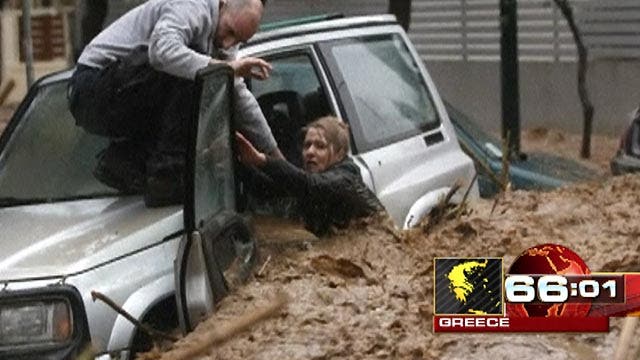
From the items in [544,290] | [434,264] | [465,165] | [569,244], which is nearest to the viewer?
[544,290]

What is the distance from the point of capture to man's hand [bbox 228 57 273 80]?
7.61m

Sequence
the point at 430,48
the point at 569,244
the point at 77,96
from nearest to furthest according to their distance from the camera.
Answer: the point at 569,244, the point at 77,96, the point at 430,48

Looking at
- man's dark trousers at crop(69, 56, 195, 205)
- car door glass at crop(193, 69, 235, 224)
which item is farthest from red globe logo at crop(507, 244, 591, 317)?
man's dark trousers at crop(69, 56, 195, 205)

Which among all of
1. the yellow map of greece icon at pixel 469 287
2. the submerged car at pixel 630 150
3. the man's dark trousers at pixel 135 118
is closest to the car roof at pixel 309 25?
the man's dark trousers at pixel 135 118

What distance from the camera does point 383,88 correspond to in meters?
9.60

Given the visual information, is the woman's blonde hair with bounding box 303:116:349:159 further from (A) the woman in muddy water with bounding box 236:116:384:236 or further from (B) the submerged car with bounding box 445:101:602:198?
(B) the submerged car with bounding box 445:101:602:198

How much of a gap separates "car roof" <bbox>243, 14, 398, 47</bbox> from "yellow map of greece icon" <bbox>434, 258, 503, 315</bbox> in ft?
7.92

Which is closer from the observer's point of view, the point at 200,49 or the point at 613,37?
the point at 200,49

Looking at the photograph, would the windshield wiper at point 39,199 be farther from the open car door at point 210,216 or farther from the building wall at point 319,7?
the building wall at point 319,7

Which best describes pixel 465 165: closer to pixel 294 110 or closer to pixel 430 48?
pixel 294 110

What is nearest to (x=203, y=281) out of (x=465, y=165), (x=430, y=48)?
(x=465, y=165)

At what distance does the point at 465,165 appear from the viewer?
10.0 m

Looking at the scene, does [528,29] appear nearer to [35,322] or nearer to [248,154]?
[248,154]

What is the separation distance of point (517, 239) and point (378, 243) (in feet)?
1.87
